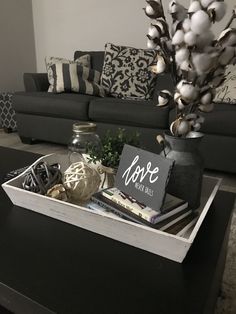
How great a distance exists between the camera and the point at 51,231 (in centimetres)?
69

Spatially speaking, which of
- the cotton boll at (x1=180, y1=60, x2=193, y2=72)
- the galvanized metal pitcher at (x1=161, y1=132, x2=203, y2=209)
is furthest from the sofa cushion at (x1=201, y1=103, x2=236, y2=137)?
the cotton boll at (x1=180, y1=60, x2=193, y2=72)

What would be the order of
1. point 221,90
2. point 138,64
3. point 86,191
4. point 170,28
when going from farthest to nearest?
1. point 138,64
2. point 221,90
3. point 86,191
4. point 170,28

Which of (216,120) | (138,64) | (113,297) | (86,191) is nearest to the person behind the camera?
(113,297)

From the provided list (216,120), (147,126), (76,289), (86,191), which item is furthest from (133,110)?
(76,289)

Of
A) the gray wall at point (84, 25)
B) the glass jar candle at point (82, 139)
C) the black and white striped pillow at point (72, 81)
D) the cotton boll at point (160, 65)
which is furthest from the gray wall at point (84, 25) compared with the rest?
the cotton boll at point (160, 65)

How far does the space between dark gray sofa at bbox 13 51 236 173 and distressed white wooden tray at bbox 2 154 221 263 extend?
3.38 feet

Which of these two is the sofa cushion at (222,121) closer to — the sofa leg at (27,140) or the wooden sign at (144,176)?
the wooden sign at (144,176)

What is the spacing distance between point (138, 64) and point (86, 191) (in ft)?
6.29

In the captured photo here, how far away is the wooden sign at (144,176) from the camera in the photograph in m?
0.64

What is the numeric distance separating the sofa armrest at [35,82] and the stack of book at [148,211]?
210cm

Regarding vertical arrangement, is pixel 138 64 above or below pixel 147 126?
above

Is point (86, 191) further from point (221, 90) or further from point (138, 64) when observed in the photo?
point (138, 64)

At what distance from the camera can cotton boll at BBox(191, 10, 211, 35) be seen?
523mm

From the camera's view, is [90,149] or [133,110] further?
[133,110]
